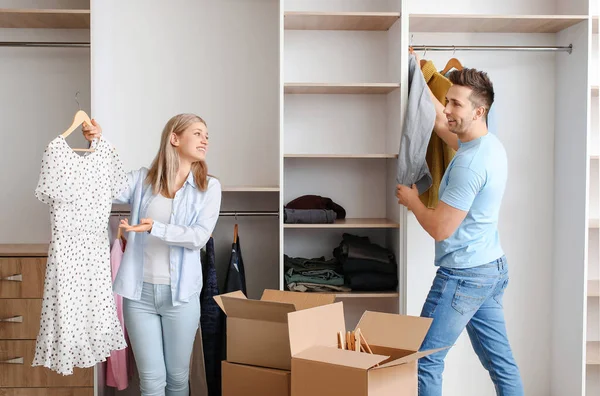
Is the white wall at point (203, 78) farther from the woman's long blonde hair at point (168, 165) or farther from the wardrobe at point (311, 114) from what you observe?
the woman's long blonde hair at point (168, 165)

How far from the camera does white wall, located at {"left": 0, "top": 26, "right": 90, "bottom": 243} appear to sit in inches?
143

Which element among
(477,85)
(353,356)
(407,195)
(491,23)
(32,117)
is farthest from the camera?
(32,117)

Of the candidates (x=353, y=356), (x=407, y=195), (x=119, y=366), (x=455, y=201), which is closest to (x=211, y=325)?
(x=119, y=366)

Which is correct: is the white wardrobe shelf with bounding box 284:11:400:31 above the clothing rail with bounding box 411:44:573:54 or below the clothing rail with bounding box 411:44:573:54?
above

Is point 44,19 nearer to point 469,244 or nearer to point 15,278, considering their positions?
point 15,278

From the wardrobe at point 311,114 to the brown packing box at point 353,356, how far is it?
1.49 meters

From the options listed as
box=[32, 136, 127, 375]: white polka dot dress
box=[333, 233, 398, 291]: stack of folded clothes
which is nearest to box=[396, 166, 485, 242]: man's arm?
box=[333, 233, 398, 291]: stack of folded clothes

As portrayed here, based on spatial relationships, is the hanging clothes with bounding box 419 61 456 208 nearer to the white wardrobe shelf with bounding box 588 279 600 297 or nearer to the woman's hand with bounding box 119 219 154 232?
the white wardrobe shelf with bounding box 588 279 600 297

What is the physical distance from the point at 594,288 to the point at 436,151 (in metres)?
1.13

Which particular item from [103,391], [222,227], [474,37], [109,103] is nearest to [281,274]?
[222,227]

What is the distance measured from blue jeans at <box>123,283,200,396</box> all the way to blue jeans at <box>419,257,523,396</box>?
979mm

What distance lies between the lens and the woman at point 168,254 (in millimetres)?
2678

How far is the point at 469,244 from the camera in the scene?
101 inches

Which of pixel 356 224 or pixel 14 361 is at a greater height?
pixel 356 224
